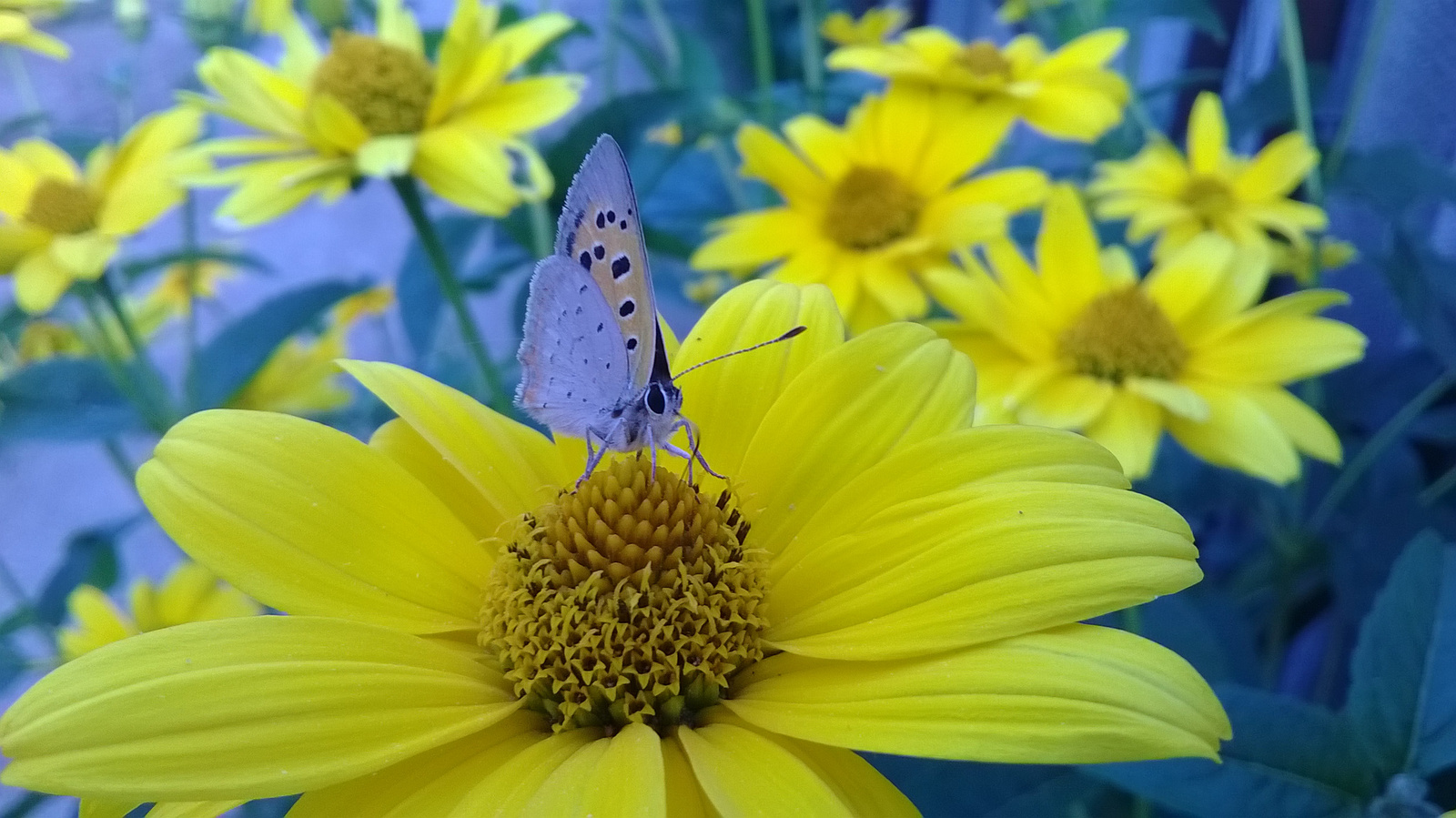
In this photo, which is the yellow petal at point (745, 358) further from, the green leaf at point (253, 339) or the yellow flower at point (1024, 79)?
the green leaf at point (253, 339)

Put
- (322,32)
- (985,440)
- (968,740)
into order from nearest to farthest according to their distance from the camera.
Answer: (968,740) < (985,440) < (322,32)

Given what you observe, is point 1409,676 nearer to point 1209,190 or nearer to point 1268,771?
point 1268,771

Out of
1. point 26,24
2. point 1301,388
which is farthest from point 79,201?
point 1301,388

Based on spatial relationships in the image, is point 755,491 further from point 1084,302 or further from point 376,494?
point 1084,302

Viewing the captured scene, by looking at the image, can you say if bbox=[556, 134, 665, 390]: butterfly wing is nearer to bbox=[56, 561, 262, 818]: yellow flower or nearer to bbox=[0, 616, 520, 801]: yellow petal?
bbox=[0, 616, 520, 801]: yellow petal

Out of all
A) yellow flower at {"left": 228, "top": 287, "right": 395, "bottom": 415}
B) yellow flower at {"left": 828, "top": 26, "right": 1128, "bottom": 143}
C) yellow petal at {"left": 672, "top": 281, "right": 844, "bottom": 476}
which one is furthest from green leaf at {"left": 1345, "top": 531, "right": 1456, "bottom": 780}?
yellow flower at {"left": 228, "top": 287, "right": 395, "bottom": 415}

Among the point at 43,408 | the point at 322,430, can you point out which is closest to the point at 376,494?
the point at 322,430
